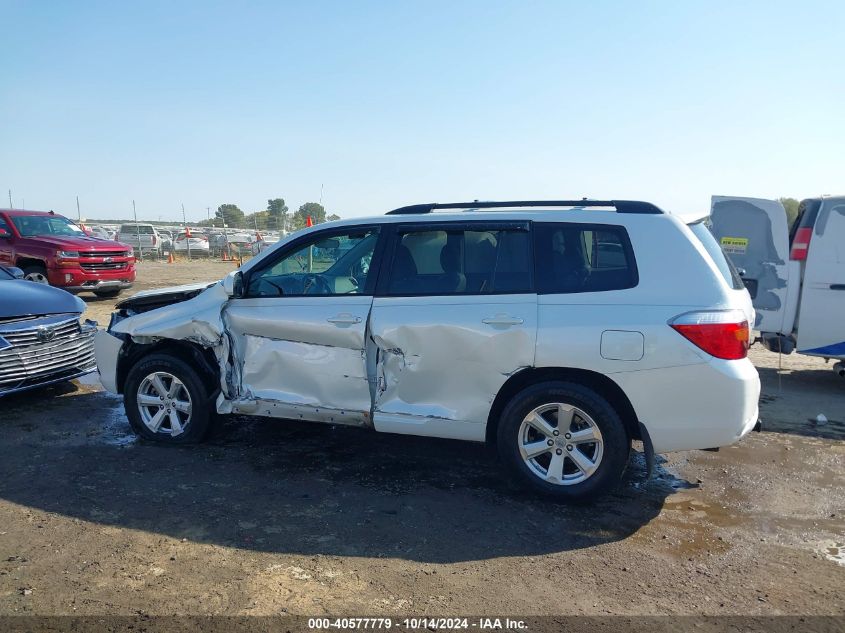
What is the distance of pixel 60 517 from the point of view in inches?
156

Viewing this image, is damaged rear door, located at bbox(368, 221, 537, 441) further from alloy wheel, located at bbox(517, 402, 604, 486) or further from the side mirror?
the side mirror

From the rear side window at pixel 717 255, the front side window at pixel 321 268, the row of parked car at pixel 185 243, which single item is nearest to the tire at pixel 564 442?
the rear side window at pixel 717 255

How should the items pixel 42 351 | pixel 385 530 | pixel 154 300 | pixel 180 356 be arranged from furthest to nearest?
pixel 42 351 → pixel 154 300 → pixel 180 356 → pixel 385 530

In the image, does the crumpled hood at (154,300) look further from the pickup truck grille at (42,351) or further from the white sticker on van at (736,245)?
the white sticker on van at (736,245)

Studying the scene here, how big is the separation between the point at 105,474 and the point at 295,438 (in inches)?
57.1

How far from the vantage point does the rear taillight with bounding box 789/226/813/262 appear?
7336 millimetres

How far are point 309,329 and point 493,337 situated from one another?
4.43 ft

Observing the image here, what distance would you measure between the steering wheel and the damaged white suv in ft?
0.06

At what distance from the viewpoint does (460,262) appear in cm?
451

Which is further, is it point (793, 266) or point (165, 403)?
point (793, 266)

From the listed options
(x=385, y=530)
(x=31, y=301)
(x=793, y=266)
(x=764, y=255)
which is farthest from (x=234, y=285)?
(x=793, y=266)

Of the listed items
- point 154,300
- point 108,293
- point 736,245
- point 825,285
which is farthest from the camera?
point 108,293

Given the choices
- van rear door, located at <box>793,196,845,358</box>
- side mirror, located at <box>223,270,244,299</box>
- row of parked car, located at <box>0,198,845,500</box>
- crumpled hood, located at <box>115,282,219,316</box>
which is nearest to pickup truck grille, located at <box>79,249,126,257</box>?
crumpled hood, located at <box>115,282,219,316</box>

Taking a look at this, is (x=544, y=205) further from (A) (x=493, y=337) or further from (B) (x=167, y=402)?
(B) (x=167, y=402)
